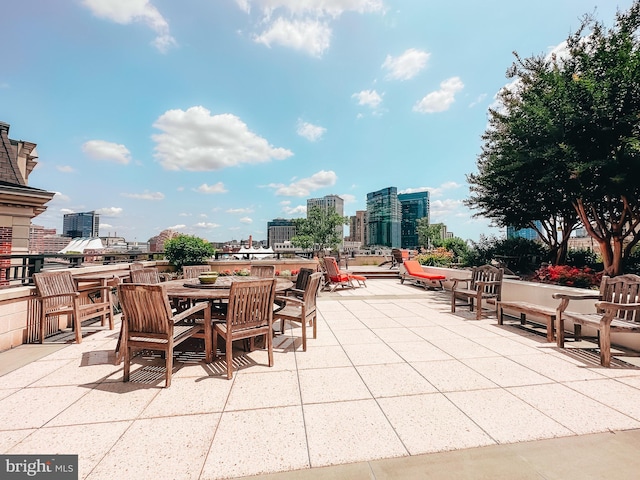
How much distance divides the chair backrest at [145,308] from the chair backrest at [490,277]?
5.41 meters

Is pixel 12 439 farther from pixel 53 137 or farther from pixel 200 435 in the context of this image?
pixel 53 137

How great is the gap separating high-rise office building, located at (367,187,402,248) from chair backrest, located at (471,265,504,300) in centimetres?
6726

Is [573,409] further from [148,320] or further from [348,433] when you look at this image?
[148,320]

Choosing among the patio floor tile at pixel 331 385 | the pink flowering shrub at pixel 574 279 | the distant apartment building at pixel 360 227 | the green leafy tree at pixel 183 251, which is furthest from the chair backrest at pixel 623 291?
the distant apartment building at pixel 360 227

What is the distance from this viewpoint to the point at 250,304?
115 inches

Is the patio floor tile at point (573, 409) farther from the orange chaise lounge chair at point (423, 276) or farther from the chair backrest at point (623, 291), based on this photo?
the orange chaise lounge chair at point (423, 276)

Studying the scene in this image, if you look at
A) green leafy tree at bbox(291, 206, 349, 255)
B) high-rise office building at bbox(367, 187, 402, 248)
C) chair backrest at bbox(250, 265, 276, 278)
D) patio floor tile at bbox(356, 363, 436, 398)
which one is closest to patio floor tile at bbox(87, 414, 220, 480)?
patio floor tile at bbox(356, 363, 436, 398)

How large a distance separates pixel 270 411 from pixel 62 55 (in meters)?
8.64

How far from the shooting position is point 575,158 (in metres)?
5.36

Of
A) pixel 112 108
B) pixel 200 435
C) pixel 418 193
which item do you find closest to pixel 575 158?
pixel 200 435

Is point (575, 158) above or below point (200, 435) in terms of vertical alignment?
above

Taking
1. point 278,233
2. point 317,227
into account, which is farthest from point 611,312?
point 278,233

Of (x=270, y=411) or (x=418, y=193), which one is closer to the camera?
(x=270, y=411)

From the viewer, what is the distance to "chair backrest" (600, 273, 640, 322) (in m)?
3.42
